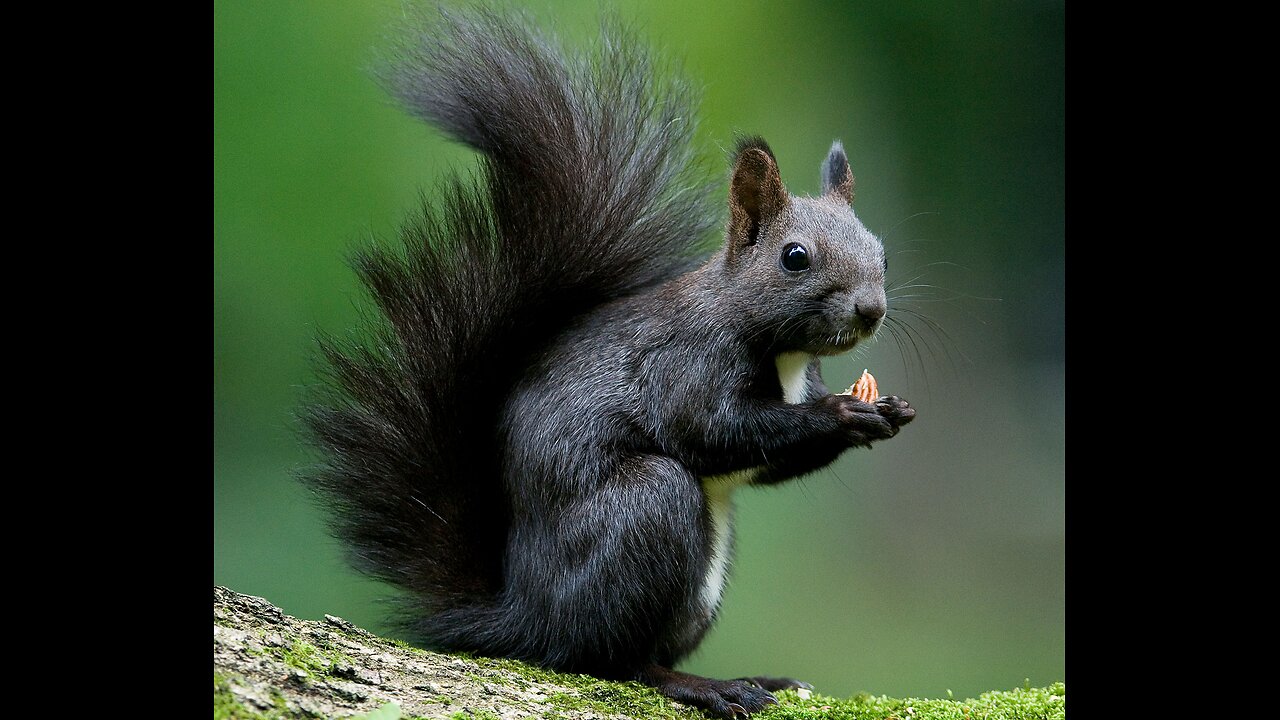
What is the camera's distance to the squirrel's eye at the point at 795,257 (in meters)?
1.87

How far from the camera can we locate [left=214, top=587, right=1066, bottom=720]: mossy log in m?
1.22

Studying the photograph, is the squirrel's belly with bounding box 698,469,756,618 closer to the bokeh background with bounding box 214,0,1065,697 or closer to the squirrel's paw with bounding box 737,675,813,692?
the squirrel's paw with bounding box 737,675,813,692

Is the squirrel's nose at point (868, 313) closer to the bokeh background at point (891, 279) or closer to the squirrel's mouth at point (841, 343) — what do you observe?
the squirrel's mouth at point (841, 343)

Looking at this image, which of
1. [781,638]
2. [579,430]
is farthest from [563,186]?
[781,638]

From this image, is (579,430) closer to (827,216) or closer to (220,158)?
(827,216)

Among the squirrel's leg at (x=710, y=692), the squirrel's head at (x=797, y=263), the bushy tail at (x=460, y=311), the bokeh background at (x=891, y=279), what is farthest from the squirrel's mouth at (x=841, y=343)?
the bokeh background at (x=891, y=279)

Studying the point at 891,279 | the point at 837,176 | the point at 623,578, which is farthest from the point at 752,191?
the point at 891,279

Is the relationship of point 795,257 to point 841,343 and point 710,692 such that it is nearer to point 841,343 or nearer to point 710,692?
point 841,343

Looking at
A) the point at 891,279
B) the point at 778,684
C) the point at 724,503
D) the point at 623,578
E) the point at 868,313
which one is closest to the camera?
the point at 623,578

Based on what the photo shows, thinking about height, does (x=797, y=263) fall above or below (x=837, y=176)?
below

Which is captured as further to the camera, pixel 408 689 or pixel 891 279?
pixel 891 279

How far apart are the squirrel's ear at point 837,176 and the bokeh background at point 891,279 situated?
335 mm

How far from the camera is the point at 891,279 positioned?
320 centimetres

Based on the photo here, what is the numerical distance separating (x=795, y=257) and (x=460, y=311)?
634 mm
